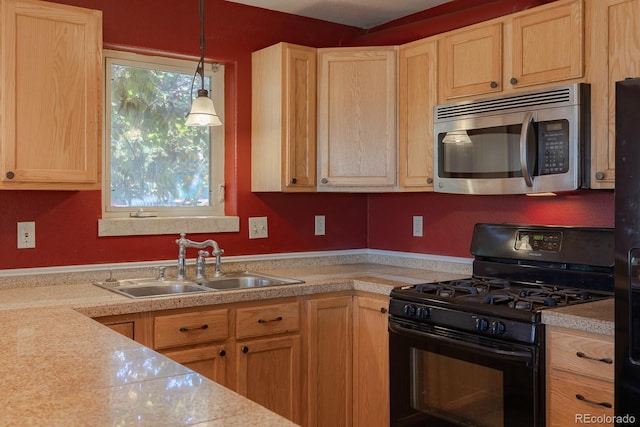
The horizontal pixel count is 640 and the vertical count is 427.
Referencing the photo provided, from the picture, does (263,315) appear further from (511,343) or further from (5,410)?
(5,410)

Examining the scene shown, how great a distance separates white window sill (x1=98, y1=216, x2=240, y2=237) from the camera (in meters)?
3.09

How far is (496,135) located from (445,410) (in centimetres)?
119

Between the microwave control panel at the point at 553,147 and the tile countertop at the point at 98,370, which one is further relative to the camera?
the microwave control panel at the point at 553,147

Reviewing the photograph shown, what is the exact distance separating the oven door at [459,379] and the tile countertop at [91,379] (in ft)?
3.72

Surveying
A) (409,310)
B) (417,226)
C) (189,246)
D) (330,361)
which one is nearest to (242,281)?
(189,246)

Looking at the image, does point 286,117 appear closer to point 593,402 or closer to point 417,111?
point 417,111

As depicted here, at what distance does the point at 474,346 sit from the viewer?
2.41m

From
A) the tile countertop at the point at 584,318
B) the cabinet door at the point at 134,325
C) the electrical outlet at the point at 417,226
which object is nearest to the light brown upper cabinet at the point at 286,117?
the electrical outlet at the point at 417,226

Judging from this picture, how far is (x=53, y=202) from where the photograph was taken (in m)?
2.94

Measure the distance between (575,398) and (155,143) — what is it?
2.30 metres

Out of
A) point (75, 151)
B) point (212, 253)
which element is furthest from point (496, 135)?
point (75, 151)

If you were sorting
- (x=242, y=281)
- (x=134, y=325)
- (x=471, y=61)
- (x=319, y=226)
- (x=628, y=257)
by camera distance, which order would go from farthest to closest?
1. (x=319, y=226)
2. (x=242, y=281)
3. (x=471, y=61)
4. (x=134, y=325)
5. (x=628, y=257)

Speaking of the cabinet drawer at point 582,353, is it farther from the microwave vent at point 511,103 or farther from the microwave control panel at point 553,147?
the microwave vent at point 511,103

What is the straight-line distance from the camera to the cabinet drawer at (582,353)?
205cm
